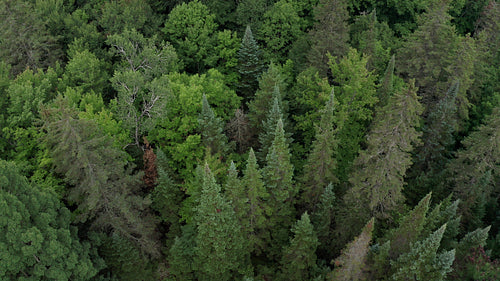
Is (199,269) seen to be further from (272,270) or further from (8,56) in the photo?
(8,56)

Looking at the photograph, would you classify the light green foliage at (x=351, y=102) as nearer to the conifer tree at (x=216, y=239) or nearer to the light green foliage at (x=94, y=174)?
the conifer tree at (x=216, y=239)

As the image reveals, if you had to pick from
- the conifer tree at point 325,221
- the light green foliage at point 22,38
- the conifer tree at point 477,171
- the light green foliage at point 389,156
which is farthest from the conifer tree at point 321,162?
the light green foliage at point 22,38

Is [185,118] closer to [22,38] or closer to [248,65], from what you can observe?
[248,65]

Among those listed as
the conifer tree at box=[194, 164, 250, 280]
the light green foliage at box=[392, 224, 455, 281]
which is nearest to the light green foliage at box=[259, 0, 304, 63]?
the conifer tree at box=[194, 164, 250, 280]

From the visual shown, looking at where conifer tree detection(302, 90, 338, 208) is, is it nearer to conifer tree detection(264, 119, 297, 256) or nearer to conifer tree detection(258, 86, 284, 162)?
conifer tree detection(264, 119, 297, 256)

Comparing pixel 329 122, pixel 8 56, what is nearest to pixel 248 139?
pixel 329 122

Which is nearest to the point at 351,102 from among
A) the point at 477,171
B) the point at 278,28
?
the point at 477,171
